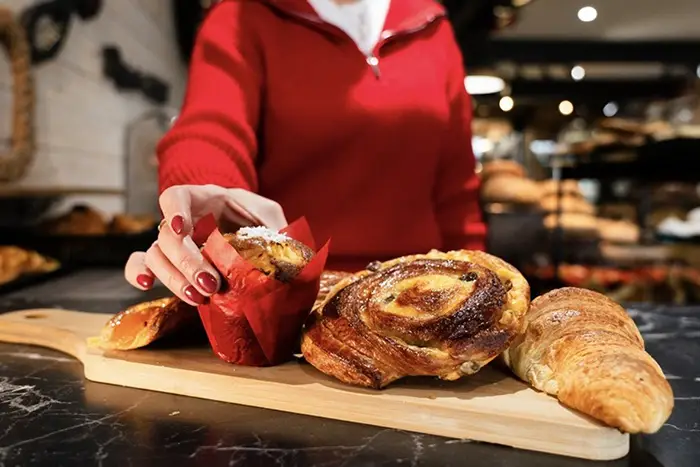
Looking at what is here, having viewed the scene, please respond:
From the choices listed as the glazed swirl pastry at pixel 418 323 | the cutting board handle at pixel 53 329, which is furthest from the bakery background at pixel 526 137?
the glazed swirl pastry at pixel 418 323

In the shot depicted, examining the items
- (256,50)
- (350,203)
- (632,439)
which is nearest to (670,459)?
(632,439)

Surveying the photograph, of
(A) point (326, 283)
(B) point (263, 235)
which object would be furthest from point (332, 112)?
(B) point (263, 235)

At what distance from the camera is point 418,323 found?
0.92m

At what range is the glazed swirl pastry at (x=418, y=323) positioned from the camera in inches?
35.9

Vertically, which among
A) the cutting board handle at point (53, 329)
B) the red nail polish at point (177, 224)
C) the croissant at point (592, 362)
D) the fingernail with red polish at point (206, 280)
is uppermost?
the red nail polish at point (177, 224)

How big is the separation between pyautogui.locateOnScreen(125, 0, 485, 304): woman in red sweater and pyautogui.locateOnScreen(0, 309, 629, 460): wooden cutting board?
637mm

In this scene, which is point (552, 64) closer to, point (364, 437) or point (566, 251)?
point (566, 251)

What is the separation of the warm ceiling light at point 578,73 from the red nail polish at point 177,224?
351cm

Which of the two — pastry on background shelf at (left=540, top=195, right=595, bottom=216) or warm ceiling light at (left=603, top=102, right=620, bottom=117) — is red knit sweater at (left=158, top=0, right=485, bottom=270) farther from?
warm ceiling light at (left=603, top=102, right=620, bottom=117)

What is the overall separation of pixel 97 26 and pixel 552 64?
2.91 meters

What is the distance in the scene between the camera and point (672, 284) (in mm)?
3381

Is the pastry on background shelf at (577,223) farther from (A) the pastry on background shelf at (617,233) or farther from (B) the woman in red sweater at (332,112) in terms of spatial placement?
(B) the woman in red sweater at (332,112)

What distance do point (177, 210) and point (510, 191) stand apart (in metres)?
3.24

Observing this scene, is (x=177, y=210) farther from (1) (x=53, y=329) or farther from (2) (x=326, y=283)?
(1) (x=53, y=329)
